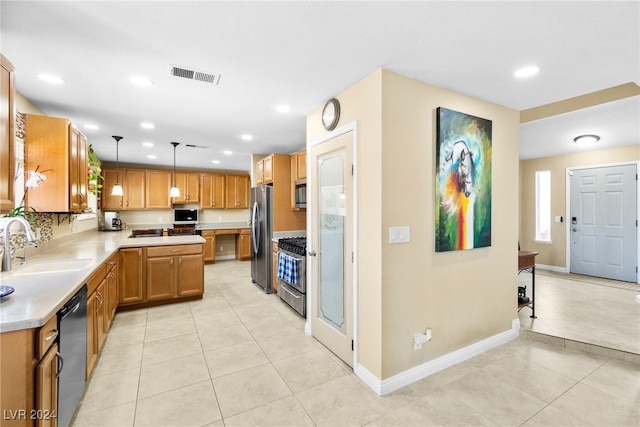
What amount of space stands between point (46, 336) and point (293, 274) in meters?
2.47

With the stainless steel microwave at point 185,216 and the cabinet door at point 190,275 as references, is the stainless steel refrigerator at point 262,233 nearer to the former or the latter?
the cabinet door at point 190,275

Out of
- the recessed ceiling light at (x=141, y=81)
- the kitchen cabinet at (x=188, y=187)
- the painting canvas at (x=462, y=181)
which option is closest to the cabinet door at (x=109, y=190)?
the kitchen cabinet at (x=188, y=187)

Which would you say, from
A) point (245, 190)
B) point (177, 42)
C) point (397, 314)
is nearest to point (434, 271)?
point (397, 314)

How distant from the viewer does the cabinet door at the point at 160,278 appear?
3947 mm

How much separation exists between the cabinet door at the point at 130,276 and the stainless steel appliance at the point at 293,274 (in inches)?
73.8

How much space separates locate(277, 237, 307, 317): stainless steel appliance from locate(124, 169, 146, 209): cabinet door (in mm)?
4461

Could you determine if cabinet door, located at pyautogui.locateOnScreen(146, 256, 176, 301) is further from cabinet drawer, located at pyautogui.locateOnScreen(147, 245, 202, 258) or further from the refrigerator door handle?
the refrigerator door handle

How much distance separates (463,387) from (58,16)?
358 cm

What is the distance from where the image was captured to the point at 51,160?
107 inches

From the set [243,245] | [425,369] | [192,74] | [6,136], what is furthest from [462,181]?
[243,245]

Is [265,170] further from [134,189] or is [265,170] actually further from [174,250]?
[134,189]

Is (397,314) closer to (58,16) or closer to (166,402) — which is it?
(166,402)

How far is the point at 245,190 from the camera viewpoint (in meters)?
7.95

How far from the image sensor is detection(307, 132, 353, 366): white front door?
2.52 m
